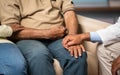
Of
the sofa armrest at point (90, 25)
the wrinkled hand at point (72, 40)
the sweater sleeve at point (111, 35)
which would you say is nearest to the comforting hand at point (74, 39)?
the wrinkled hand at point (72, 40)

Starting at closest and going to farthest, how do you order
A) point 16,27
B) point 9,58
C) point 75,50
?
point 9,58 → point 75,50 → point 16,27

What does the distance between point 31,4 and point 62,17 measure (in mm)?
275

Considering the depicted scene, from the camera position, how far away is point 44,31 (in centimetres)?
178

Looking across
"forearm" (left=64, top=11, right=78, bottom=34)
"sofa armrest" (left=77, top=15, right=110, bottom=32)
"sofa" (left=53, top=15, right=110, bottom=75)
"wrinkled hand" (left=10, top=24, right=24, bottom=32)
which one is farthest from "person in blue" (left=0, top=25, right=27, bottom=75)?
"sofa armrest" (left=77, top=15, right=110, bottom=32)

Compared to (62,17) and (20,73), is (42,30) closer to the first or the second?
(62,17)

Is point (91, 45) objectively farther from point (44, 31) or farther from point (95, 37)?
point (44, 31)

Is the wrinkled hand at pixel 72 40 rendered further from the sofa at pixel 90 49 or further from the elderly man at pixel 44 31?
the sofa at pixel 90 49

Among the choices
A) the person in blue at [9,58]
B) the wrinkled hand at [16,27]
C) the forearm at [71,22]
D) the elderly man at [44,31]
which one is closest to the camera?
the person in blue at [9,58]

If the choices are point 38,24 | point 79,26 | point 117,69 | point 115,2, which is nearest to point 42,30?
point 38,24

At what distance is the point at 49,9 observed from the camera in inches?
75.9

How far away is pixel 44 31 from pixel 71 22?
25 centimetres

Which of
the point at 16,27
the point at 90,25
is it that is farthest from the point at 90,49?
the point at 16,27

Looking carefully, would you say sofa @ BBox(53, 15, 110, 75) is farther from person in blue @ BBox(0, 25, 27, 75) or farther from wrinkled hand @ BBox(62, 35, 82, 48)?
person in blue @ BBox(0, 25, 27, 75)

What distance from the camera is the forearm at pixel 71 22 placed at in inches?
73.9
